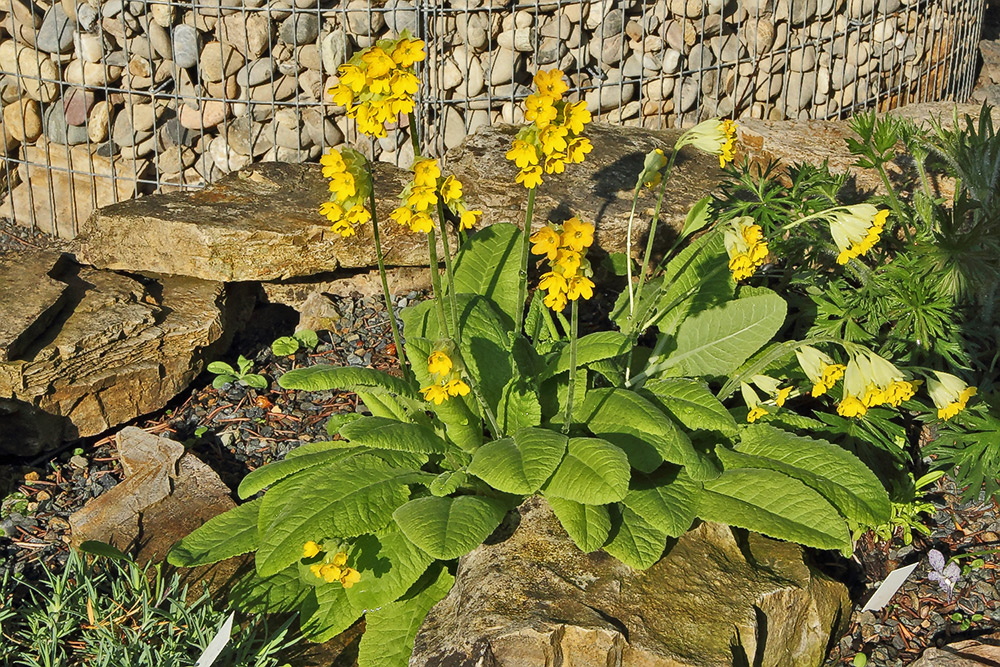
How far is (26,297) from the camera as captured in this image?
4.60m

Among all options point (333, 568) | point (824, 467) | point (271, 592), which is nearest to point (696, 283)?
point (824, 467)

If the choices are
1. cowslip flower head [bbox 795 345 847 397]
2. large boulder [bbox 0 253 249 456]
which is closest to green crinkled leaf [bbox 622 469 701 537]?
cowslip flower head [bbox 795 345 847 397]

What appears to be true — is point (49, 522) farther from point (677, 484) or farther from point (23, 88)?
point (23, 88)

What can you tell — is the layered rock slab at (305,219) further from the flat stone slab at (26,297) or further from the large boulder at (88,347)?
the flat stone slab at (26,297)

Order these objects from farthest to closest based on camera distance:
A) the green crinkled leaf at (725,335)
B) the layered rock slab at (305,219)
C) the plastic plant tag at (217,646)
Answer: the layered rock slab at (305,219)
the green crinkled leaf at (725,335)
the plastic plant tag at (217,646)

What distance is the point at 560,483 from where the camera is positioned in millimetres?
3297

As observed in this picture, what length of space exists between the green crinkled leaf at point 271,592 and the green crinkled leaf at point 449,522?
1.78 ft

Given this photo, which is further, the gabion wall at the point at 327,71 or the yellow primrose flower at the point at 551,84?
the gabion wall at the point at 327,71

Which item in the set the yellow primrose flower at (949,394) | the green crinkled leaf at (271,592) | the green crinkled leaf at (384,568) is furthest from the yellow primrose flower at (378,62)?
the yellow primrose flower at (949,394)

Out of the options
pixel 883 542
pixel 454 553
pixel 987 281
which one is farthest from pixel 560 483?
pixel 987 281

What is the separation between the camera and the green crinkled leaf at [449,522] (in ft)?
10.3

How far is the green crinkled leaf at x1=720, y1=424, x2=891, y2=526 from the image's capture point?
11.3 ft

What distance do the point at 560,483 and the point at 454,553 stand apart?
16.4 inches

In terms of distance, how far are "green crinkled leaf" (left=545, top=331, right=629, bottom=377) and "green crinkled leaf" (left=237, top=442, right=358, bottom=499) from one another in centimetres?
78
